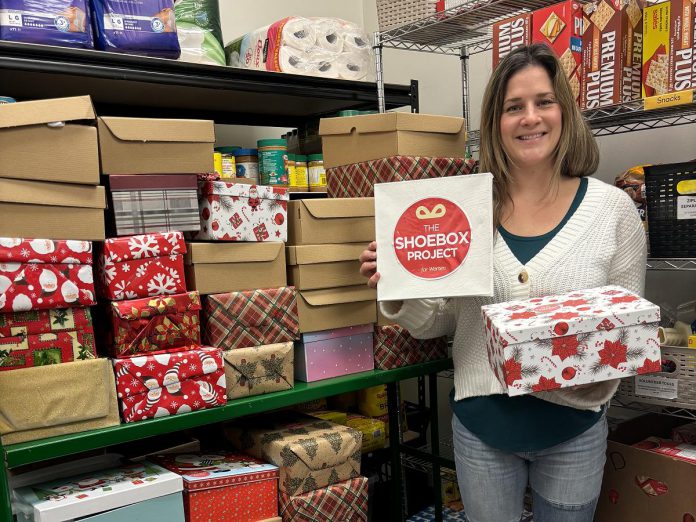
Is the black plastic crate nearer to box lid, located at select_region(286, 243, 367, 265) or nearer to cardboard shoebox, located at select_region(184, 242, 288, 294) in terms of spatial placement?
box lid, located at select_region(286, 243, 367, 265)

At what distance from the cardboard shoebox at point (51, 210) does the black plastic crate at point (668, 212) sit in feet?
5.15

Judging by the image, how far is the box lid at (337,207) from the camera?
6.65 feet

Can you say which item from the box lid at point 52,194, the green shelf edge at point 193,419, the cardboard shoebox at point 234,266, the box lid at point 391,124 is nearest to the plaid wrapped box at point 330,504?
the green shelf edge at point 193,419

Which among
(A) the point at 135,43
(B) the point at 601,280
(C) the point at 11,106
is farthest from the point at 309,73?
(B) the point at 601,280

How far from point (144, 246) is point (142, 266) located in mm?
53

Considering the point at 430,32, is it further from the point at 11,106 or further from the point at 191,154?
the point at 11,106

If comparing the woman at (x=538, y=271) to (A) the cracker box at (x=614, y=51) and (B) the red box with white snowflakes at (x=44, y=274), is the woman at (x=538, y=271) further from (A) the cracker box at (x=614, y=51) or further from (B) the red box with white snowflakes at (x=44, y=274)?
(B) the red box with white snowflakes at (x=44, y=274)

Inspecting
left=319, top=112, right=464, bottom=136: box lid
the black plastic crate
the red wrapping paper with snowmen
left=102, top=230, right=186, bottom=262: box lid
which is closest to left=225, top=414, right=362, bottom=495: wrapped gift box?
the red wrapping paper with snowmen

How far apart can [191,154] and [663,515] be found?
5.65ft

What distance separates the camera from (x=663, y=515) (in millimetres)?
1919

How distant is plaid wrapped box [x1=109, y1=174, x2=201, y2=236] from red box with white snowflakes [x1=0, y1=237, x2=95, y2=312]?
144 millimetres

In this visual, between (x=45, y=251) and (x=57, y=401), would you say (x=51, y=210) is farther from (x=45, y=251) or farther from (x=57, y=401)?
(x=57, y=401)

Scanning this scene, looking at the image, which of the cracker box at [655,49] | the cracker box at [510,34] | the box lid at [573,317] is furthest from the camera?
the cracker box at [510,34]

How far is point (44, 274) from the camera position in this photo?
156 centimetres
